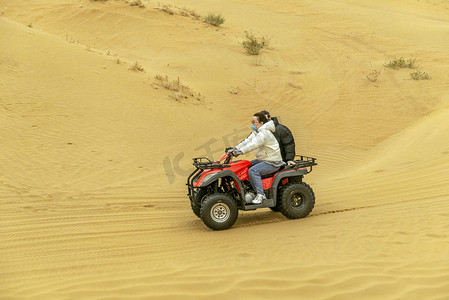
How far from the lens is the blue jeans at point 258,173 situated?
22.1 feet

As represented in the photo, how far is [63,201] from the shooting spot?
8.24 meters

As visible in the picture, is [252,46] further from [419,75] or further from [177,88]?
[419,75]

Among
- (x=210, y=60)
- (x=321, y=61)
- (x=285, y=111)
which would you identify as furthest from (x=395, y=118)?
(x=210, y=60)

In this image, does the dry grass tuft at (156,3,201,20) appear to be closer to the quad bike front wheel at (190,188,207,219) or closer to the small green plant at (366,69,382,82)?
the small green plant at (366,69,382,82)

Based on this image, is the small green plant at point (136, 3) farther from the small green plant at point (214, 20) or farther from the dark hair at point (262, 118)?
the dark hair at point (262, 118)

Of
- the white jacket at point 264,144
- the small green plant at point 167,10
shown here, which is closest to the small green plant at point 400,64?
the small green plant at point 167,10

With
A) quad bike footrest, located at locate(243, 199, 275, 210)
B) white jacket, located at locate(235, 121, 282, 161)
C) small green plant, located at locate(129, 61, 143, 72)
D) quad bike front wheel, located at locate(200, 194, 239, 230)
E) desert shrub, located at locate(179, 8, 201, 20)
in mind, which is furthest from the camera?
desert shrub, located at locate(179, 8, 201, 20)

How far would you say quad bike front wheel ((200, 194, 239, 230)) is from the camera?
21.3ft

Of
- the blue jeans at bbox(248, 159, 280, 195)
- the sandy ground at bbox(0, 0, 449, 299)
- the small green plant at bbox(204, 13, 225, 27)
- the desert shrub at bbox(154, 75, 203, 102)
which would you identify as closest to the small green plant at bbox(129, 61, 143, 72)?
the sandy ground at bbox(0, 0, 449, 299)

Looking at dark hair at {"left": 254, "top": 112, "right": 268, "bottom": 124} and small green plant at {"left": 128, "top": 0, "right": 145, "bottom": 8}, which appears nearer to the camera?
dark hair at {"left": 254, "top": 112, "right": 268, "bottom": 124}

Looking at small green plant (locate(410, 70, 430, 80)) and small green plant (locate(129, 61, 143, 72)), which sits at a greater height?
small green plant (locate(129, 61, 143, 72))

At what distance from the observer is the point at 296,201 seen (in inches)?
282

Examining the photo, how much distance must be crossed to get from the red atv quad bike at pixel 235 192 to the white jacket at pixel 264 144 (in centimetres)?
23

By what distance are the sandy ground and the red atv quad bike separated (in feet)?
0.80
